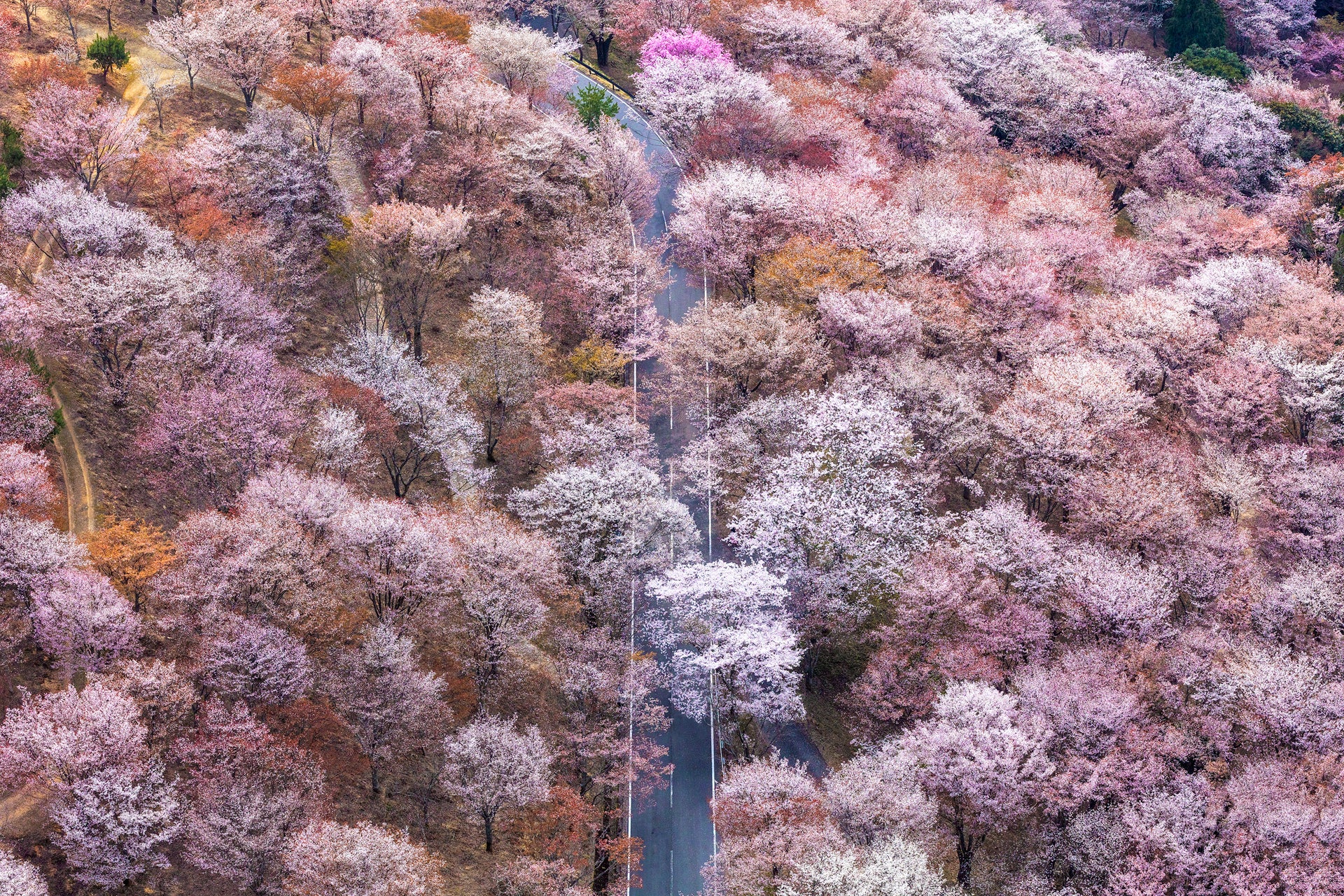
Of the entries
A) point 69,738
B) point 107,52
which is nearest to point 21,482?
point 69,738

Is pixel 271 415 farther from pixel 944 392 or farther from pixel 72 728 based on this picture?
pixel 944 392

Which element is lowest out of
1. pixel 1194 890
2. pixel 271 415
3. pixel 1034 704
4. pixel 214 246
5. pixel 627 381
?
pixel 1194 890

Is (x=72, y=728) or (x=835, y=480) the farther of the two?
(x=835, y=480)

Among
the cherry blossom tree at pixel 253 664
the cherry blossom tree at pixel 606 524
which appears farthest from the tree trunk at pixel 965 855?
the cherry blossom tree at pixel 253 664

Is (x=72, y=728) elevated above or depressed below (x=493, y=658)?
above

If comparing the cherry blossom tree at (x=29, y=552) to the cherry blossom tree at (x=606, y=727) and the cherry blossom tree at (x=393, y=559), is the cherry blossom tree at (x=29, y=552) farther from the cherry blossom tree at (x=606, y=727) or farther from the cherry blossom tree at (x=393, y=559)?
the cherry blossom tree at (x=606, y=727)

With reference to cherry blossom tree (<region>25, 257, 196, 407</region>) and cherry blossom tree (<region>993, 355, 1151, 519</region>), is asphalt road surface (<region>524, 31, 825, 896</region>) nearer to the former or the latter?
cherry blossom tree (<region>993, 355, 1151, 519</region>)

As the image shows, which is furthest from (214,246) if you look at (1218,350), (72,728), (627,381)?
(1218,350)
